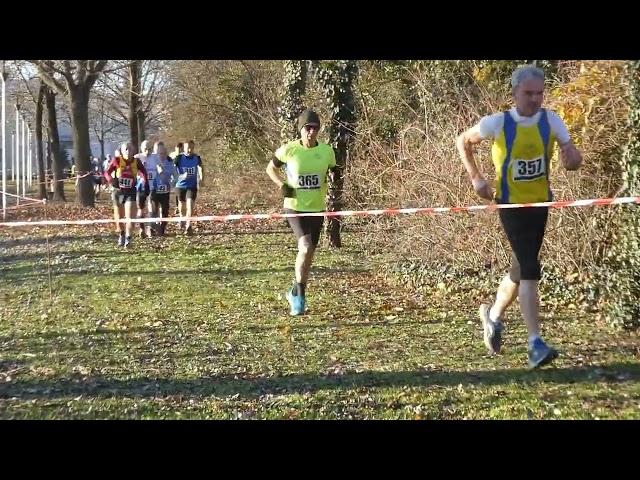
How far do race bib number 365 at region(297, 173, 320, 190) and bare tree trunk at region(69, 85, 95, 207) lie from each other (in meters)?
19.0

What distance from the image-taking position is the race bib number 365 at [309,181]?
7.79 m

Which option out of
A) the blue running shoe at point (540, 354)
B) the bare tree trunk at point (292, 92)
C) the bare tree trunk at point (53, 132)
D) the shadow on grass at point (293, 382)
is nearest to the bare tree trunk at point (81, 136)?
the bare tree trunk at point (53, 132)

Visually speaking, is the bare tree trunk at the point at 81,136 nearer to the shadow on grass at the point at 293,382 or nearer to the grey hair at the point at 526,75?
the shadow on grass at the point at 293,382

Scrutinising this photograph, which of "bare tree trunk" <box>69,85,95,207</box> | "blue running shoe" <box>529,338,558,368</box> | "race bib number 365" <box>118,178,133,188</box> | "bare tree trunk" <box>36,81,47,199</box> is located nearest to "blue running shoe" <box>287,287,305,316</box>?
"blue running shoe" <box>529,338,558,368</box>

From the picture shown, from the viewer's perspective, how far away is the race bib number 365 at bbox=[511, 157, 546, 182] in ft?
18.0

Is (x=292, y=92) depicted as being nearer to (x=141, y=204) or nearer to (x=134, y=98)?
(x=141, y=204)

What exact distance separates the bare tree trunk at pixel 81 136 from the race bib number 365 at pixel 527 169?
71.3ft

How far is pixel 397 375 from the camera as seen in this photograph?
218 inches

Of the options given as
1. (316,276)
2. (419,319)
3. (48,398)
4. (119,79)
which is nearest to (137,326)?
(48,398)

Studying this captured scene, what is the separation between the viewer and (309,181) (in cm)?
782

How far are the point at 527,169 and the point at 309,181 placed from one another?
282 cm

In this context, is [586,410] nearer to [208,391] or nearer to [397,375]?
[397,375]

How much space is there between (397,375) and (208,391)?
1383 mm

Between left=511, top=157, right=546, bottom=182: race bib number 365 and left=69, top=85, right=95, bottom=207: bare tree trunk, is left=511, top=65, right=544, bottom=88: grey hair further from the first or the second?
left=69, top=85, right=95, bottom=207: bare tree trunk
